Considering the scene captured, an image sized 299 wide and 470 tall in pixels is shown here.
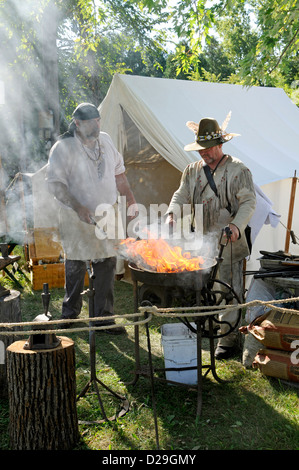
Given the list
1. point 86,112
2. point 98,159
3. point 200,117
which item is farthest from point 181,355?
point 200,117

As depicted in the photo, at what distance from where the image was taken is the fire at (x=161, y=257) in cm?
306

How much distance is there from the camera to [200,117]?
639 cm

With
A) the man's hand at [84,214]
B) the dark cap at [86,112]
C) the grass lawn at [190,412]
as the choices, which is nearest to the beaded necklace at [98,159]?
the dark cap at [86,112]

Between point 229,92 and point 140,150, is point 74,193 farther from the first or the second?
point 229,92

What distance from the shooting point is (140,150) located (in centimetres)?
679

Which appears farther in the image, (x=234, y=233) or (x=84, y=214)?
(x=84, y=214)

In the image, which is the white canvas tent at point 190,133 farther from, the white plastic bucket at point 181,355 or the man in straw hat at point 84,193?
the white plastic bucket at point 181,355

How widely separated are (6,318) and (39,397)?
3.33 feet

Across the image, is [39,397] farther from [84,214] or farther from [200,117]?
[200,117]

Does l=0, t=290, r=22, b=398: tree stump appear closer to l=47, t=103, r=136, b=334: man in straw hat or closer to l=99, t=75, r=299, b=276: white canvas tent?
l=47, t=103, r=136, b=334: man in straw hat

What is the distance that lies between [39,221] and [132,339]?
2.78 m

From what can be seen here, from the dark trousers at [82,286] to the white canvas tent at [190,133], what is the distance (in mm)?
1919

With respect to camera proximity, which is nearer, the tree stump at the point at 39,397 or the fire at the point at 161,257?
the tree stump at the point at 39,397
